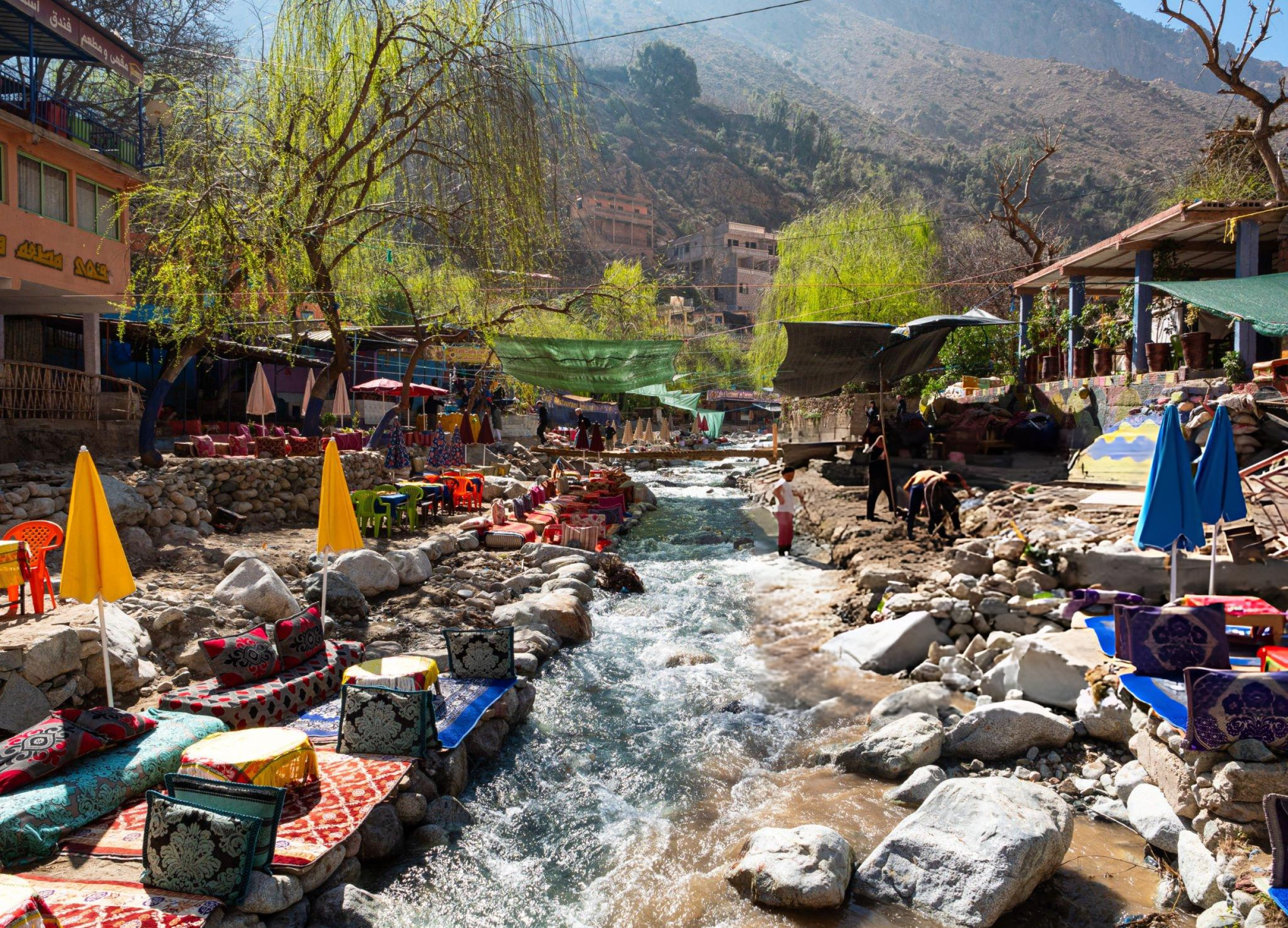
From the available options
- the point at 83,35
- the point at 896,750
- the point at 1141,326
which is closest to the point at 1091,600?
the point at 896,750

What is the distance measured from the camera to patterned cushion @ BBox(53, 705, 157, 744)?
165 inches

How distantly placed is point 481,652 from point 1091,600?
5.36 m

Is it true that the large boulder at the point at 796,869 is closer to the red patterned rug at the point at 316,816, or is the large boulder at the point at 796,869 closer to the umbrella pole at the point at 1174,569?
the red patterned rug at the point at 316,816

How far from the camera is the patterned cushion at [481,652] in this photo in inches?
253

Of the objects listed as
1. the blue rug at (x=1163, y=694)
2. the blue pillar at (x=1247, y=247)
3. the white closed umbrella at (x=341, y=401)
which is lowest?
the blue rug at (x=1163, y=694)

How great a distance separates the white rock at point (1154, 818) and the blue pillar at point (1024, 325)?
1465 cm

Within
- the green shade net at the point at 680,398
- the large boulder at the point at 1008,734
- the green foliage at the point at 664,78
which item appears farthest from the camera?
the green foliage at the point at 664,78

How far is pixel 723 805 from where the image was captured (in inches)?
212

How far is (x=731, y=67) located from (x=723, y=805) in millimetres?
160737

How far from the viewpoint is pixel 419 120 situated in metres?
9.16

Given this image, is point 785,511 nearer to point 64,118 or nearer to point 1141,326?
point 1141,326

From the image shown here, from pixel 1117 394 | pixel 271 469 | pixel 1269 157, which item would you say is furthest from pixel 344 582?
pixel 1269 157

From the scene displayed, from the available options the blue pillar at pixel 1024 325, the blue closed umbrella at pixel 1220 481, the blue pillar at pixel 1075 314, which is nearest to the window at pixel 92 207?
the blue closed umbrella at pixel 1220 481

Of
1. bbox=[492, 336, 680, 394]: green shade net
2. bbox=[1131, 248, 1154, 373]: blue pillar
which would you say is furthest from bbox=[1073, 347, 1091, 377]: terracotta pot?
bbox=[492, 336, 680, 394]: green shade net
